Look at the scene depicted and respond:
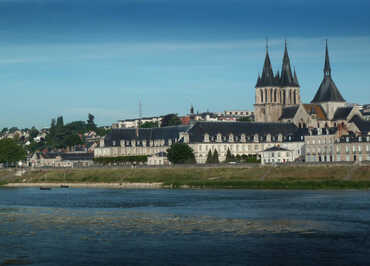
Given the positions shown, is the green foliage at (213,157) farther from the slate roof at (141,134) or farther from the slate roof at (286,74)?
the slate roof at (286,74)

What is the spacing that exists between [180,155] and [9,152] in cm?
4833

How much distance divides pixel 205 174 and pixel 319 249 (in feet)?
240

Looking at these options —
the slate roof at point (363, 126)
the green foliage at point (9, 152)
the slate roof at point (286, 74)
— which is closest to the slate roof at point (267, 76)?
the slate roof at point (286, 74)

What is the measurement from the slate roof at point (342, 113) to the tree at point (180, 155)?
3549 cm

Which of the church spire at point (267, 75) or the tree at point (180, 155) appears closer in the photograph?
the tree at point (180, 155)

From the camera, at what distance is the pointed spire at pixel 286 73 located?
174500mm

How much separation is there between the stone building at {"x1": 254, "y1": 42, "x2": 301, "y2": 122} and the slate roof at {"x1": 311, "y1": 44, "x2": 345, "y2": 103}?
305 inches

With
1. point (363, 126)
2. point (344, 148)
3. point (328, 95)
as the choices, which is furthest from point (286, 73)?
point (344, 148)

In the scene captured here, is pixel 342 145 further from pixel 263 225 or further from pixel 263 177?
pixel 263 225

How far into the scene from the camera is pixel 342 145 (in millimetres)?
127000

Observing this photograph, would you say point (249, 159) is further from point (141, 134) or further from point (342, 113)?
point (141, 134)

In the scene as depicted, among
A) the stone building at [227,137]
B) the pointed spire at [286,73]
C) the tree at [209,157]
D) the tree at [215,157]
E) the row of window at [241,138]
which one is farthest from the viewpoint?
the pointed spire at [286,73]

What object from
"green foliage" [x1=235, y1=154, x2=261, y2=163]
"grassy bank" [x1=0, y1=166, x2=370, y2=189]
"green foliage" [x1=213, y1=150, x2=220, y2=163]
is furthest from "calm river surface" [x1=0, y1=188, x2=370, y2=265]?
"green foliage" [x1=213, y1=150, x2=220, y2=163]

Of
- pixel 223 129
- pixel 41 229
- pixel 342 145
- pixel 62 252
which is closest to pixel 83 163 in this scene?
pixel 223 129
